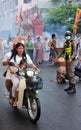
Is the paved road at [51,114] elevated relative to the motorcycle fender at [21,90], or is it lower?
lower

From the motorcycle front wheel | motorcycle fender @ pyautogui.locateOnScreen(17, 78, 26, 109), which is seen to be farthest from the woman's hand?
the motorcycle front wheel

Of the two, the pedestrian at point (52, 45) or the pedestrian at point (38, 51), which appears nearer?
the pedestrian at point (52, 45)

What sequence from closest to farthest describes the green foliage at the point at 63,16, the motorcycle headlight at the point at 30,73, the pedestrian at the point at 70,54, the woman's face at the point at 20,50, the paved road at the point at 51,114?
the paved road at the point at 51,114, the motorcycle headlight at the point at 30,73, the woman's face at the point at 20,50, the pedestrian at the point at 70,54, the green foliage at the point at 63,16

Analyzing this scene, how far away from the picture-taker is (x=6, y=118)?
6609mm

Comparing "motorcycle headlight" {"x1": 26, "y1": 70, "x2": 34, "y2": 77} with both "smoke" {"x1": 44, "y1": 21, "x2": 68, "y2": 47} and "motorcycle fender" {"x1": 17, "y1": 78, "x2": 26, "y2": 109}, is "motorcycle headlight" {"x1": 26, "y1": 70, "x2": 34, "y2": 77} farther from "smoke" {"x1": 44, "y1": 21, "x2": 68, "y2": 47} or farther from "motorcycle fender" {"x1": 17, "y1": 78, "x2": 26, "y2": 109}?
"smoke" {"x1": 44, "y1": 21, "x2": 68, "y2": 47}

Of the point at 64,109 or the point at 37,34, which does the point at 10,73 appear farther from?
the point at 37,34

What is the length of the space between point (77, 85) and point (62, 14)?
49.2ft

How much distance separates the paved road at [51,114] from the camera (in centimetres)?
609

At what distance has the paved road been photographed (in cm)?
609

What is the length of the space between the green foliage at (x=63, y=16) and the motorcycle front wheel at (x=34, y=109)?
716 inches

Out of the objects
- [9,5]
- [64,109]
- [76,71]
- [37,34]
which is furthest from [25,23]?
[64,109]

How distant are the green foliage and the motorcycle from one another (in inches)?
709

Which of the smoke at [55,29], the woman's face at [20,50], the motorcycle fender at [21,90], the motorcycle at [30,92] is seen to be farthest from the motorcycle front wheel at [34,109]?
the smoke at [55,29]

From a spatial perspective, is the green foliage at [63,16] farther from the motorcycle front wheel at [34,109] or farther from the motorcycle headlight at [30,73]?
the motorcycle front wheel at [34,109]
